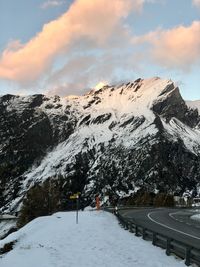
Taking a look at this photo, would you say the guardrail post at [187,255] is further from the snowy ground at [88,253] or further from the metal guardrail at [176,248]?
the snowy ground at [88,253]

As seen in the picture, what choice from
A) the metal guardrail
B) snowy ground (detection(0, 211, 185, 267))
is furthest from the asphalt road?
snowy ground (detection(0, 211, 185, 267))

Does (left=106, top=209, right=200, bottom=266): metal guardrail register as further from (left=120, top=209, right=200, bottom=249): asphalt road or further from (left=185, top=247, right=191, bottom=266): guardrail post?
(left=120, top=209, right=200, bottom=249): asphalt road

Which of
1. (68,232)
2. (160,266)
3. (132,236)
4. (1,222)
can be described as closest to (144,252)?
(160,266)

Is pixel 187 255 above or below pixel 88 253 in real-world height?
above

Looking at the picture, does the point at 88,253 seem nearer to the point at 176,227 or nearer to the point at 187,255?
the point at 187,255

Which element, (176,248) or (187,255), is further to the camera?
(176,248)

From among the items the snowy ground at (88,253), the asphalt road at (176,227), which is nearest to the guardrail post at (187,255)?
the snowy ground at (88,253)

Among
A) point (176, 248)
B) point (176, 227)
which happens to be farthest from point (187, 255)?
point (176, 227)

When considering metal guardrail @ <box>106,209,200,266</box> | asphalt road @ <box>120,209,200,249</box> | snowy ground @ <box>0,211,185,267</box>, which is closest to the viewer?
metal guardrail @ <box>106,209,200,266</box>

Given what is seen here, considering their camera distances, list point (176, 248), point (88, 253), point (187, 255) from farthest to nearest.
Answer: point (88, 253) < point (176, 248) < point (187, 255)

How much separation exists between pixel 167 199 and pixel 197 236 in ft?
356

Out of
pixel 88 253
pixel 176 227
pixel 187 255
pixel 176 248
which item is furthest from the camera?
pixel 176 227

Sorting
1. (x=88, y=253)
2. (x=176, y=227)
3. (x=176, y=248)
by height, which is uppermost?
(x=176, y=248)

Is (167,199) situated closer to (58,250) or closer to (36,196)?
(36,196)
